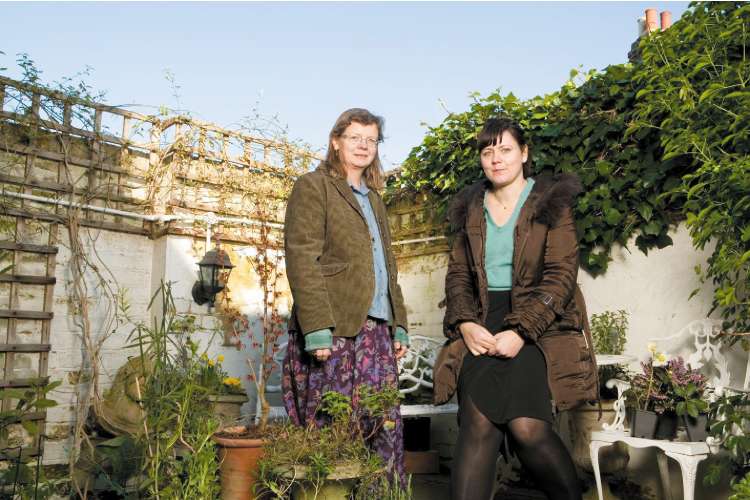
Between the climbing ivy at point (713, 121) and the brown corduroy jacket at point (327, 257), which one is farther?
the climbing ivy at point (713, 121)

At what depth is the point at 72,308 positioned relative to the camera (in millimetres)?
5086

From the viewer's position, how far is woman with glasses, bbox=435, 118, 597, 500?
2127 millimetres

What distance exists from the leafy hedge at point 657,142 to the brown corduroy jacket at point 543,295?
62 centimetres

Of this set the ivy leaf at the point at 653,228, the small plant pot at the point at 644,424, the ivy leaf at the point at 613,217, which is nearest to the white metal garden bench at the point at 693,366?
the small plant pot at the point at 644,424

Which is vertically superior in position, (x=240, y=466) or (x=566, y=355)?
(x=566, y=355)

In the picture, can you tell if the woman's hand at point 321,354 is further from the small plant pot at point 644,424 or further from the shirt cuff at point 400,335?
the small plant pot at point 644,424

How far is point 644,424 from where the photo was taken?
2.88 m

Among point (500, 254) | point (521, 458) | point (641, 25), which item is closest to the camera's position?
point (521, 458)

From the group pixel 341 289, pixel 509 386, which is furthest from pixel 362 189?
pixel 509 386

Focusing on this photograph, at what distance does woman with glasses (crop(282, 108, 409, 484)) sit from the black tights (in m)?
0.30

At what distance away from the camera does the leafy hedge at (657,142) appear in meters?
2.59

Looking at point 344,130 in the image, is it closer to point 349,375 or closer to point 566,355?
point 349,375

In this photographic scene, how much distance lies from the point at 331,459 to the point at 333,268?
0.69 metres

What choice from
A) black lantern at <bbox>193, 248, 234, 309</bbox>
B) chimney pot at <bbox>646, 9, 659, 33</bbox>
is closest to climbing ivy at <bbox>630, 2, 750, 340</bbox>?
chimney pot at <bbox>646, 9, 659, 33</bbox>
